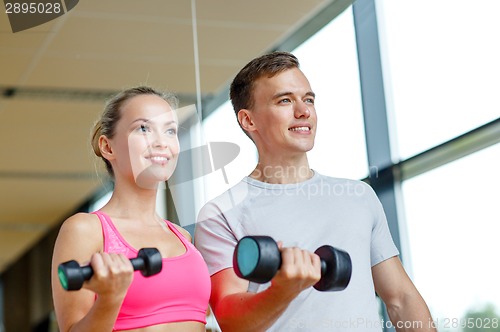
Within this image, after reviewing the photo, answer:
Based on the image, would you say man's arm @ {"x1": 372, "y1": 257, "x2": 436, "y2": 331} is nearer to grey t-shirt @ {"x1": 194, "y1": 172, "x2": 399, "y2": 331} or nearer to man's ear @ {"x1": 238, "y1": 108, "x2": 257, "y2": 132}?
grey t-shirt @ {"x1": 194, "y1": 172, "x2": 399, "y2": 331}

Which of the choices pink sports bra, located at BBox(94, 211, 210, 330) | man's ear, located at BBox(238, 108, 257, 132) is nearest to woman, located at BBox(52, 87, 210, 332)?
pink sports bra, located at BBox(94, 211, 210, 330)

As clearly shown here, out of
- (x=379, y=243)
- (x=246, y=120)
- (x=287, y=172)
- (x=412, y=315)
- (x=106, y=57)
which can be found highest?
(x=106, y=57)

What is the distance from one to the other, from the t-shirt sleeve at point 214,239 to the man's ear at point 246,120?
16 cm

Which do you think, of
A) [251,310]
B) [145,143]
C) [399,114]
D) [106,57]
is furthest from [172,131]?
[106,57]

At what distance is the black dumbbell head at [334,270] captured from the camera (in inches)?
44.7

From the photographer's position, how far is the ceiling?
2.08 metres

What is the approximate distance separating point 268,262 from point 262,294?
17 centimetres

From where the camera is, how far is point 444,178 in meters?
1.80

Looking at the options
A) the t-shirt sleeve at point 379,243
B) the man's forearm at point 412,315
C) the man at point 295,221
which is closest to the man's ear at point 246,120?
the man at point 295,221

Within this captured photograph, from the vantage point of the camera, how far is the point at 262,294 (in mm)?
1231

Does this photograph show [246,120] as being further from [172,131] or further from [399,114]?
[399,114]

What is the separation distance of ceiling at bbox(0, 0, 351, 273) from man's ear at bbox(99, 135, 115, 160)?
145mm

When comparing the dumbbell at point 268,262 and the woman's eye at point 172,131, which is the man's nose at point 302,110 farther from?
the dumbbell at point 268,262

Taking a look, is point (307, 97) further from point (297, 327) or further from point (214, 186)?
point (297, 327)
